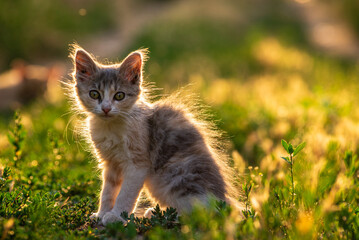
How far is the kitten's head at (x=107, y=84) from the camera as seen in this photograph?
13.4 feet

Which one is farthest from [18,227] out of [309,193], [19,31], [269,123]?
[19,31]

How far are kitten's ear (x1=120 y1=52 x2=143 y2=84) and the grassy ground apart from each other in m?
0.85

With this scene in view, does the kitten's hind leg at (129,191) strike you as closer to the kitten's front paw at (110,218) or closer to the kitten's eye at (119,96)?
the kitten's front paw at (110,218)

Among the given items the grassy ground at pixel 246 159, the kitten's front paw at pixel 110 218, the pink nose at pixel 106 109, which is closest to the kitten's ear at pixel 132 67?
the pink nose at pixel 106 109

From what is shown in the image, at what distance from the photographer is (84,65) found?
425 centimetres

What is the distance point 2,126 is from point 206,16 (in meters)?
17.2

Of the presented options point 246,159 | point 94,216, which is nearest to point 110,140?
point 94,216

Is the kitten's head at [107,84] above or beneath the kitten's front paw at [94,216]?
above

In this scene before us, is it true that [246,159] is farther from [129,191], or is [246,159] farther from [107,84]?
[107,84]

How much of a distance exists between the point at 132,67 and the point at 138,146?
0.90 metres

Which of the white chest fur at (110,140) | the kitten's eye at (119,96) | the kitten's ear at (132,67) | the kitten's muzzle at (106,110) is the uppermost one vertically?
the kitten's ear at (132,67)

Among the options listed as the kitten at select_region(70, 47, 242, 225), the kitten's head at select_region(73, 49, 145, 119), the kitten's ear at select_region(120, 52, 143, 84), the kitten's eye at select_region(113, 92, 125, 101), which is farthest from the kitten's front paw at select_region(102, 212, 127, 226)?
the kitten's ear at select_region(120, 52, 143, 84)

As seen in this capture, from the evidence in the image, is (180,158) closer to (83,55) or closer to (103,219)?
(103,219)

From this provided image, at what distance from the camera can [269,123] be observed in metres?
6.92
